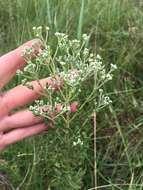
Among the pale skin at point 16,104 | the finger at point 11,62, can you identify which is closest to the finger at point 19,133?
the pale skin at point 16,104

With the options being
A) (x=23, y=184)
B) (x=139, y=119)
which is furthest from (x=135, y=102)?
(x=23, y=184)

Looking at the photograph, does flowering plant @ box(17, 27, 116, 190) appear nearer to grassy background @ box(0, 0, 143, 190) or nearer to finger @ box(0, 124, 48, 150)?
finger @ box(0, 124, 48, 150)

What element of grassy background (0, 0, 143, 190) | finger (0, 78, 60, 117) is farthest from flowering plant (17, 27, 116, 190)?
grassy background (0, 0, 143, 190)

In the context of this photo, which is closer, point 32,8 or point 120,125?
point 120,125

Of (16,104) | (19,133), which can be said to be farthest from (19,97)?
(19,133)

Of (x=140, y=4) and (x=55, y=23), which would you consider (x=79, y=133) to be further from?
(x=140, y=4)

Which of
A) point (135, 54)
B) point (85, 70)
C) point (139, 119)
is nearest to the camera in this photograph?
point (85, 70)
